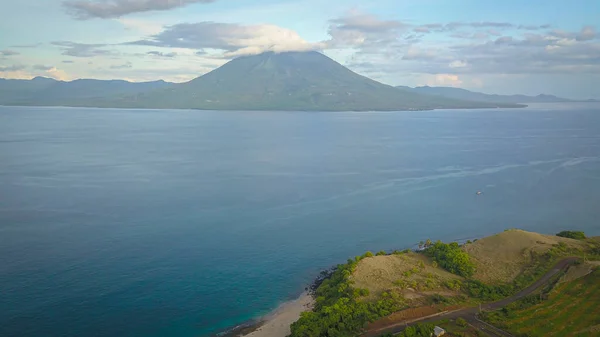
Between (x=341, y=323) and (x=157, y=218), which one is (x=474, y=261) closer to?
(x=341, y=323)

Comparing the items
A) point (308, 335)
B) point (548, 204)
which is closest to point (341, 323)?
point (308, 335)

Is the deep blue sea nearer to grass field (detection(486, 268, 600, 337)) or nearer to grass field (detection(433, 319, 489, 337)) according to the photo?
grass field (detection(433, 319, 489, 337))

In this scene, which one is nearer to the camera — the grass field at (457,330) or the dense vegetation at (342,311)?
the grass field at (457,330)

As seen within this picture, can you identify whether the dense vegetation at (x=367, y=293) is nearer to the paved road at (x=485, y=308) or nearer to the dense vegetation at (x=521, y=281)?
the dense vegetation at (x=521, y=281)

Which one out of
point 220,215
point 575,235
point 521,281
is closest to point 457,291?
point 521,281

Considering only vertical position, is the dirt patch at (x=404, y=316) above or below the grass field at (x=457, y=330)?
below

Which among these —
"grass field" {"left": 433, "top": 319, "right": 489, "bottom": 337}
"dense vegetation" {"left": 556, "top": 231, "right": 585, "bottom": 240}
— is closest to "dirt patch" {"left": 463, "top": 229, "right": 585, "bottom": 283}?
"dense vegetation" {"left": 556, "top": 231, "right": 585, "bottom": 240}

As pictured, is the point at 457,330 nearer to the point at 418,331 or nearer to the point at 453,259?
the point at 418,331

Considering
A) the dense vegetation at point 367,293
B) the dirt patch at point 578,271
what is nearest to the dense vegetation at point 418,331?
the dense vegetation at point 367,293
